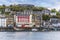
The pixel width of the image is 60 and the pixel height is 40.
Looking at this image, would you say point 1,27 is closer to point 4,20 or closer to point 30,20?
point 4,20

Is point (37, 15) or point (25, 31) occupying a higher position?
point (37, 15)

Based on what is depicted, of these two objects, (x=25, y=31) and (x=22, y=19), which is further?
(x=25, y=31)

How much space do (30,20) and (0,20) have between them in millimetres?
1321

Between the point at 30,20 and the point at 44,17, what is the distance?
2.10ft

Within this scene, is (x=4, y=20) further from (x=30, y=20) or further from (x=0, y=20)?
(x=30, y=20)

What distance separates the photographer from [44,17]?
974 centimetres

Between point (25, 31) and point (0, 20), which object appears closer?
point (0, 20)

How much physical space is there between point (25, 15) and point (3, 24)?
3.52ft

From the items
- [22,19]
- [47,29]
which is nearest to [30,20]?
[22,19]

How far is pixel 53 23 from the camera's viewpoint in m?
9.55

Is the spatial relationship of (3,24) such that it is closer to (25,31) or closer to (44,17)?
(25,31)

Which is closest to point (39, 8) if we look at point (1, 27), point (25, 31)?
point (25, 31)

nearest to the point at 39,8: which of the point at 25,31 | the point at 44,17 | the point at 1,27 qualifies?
the point at 44,17

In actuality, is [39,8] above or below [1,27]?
above
